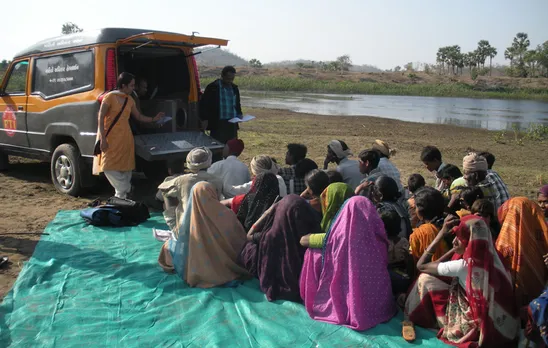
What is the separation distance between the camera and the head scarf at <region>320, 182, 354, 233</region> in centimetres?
396

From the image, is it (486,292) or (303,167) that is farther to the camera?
(303,167)

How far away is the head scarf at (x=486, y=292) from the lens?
3113 mm

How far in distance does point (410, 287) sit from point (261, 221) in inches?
50.0

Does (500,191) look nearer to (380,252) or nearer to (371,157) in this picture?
(371,157)

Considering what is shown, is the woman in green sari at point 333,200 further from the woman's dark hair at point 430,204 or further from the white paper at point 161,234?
the white paper at point 161,234

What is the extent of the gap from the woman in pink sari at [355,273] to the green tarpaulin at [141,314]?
0.32ft

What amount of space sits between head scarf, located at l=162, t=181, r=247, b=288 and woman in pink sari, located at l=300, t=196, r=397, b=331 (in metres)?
0.87

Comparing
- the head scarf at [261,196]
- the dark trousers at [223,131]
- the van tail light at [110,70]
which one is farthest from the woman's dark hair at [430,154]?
the van tail light at [110,70]

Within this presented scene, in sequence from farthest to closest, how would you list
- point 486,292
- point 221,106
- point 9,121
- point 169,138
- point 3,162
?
point 3,162
point 9,121
point 221,106
point 169,138
point 486,292

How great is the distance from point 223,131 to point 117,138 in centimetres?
186

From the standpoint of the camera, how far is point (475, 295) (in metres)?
3.15

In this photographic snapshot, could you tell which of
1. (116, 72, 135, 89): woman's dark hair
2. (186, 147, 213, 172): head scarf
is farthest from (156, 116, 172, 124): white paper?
(186, 147, 213, 172): head scarf

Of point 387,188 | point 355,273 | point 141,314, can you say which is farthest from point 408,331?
point 141,314

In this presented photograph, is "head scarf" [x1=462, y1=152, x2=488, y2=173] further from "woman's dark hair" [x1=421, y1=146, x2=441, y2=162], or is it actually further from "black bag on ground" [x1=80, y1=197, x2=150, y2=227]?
"black bag on ground" [x1=80, y1=197, x2=150, y2=227]
